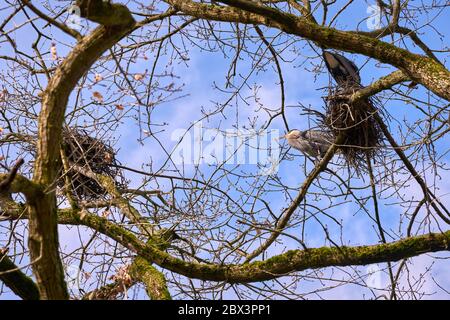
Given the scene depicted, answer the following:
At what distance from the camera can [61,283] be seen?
3752mm

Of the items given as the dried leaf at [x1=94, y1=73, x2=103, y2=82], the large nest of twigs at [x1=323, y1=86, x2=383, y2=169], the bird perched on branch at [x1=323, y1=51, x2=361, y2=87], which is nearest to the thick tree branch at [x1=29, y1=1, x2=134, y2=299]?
the dried leaf at [x1=94, y1=73, x2=103, y2=82]

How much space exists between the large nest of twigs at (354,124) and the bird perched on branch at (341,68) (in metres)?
0.17

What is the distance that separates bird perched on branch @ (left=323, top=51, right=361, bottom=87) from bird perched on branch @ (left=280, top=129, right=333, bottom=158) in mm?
527

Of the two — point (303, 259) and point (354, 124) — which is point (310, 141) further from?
point (303, 259)

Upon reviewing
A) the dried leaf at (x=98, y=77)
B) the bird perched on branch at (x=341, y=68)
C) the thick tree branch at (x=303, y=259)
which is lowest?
the thick tree branch at (x=303, y=259)

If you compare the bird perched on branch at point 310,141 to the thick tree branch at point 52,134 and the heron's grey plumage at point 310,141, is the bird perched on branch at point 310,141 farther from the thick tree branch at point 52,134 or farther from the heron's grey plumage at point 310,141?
the thick tree branch at point 52,134

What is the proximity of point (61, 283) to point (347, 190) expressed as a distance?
274cm

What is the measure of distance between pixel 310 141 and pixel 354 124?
1.60 feet

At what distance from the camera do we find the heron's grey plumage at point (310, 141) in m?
6.16

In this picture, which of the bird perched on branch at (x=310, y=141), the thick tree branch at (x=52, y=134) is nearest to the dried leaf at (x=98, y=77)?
the thick tree branch at (x=52, y=134)

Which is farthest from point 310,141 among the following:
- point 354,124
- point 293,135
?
point 354,124

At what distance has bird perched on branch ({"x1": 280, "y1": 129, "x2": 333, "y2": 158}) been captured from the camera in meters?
6.16
